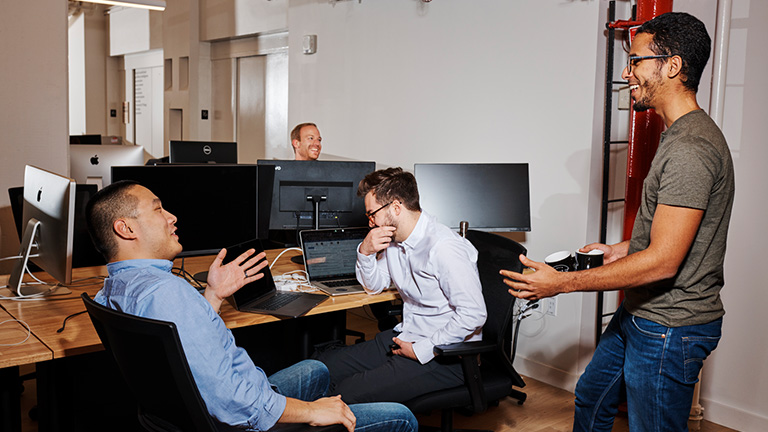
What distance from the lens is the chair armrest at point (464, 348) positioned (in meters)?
2.21

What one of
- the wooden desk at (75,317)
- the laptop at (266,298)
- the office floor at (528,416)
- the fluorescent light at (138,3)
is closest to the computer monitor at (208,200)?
the laptop at (266,298)

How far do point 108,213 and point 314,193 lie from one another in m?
1.62

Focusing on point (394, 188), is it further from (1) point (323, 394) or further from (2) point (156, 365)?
(2) point (156, 365)

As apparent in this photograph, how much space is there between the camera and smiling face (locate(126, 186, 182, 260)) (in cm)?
172

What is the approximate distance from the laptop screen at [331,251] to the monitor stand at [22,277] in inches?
37.7

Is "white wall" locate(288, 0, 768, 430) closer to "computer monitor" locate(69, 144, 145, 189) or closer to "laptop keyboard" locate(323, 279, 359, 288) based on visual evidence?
"laptop keyboard" locate(323, 279, 359, 288)

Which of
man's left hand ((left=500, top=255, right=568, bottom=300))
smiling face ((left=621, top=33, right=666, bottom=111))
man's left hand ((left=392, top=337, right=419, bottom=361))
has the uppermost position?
smiling face ((left=621, top=33, right=666, bottom=111))

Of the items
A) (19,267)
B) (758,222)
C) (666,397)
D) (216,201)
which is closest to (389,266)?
(216,201)

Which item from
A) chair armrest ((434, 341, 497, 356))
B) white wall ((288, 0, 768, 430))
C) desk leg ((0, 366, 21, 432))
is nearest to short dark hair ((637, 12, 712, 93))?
chair armrest ((434, 341, 497, 356))

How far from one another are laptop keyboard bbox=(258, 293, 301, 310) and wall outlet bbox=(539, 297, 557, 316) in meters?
1.62

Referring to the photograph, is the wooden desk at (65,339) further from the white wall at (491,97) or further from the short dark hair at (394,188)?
the white wall at (491,97)

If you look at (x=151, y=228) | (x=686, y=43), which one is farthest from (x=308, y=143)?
(x=686, y=43)

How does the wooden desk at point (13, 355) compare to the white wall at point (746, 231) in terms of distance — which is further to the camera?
the white wall at point (746, 231)

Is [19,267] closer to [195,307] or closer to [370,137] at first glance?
[195,307]
